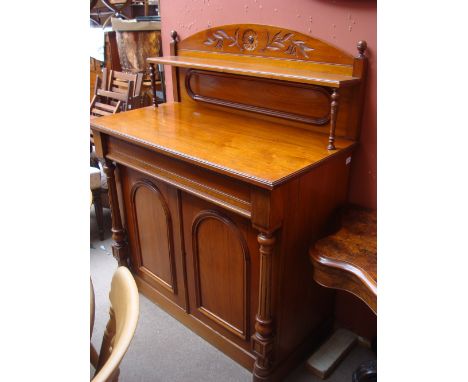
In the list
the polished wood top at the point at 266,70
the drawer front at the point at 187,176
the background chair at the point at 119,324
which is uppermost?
the polished wood top at the point at 266,70

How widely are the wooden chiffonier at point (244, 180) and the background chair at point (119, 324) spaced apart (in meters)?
0.49

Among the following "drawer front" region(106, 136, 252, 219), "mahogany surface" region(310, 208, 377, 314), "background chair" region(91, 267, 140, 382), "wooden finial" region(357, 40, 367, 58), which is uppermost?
"wooden finial" region(357, 40, 367, 58)

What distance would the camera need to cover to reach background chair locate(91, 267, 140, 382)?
0.70 meters

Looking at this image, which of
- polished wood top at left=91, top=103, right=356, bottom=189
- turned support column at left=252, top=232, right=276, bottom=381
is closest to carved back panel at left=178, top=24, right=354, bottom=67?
polished wood top at left=91, top=103, right=356, bottom=189

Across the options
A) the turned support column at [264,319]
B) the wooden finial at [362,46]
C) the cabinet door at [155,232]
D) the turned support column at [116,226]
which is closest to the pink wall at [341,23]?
the wooden finial at [362,46]

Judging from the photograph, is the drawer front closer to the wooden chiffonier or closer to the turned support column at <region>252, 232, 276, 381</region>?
the wooden chiffonier

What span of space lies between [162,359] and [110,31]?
3492mm

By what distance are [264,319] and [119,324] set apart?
70 cm

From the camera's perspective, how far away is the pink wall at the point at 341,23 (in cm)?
138

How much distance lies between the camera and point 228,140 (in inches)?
60.0

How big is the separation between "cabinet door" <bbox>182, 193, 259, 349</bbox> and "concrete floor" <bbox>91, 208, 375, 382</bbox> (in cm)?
14

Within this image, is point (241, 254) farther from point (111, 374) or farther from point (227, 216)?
point (111, 374)

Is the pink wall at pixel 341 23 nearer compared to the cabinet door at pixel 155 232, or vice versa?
the pink wall at pixel 341 23

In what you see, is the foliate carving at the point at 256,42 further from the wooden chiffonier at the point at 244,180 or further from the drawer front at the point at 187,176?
the drawer front at the point at 187,176
